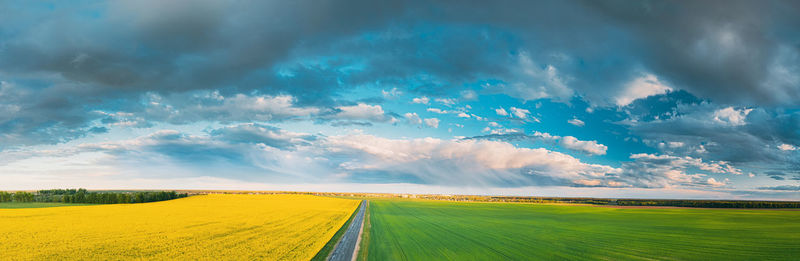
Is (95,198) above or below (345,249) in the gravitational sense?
below

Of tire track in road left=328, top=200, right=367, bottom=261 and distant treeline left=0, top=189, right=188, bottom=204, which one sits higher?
tire track in road left=328, top=200, right=367, bottom=261

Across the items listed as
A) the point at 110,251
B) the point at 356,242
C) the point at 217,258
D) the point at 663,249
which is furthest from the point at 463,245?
the point at 110,251

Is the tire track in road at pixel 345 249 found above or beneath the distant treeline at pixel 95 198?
above

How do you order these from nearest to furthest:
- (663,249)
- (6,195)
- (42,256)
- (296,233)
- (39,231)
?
(42,256)
(663,249)
(39,231)
(296,233)
(6,195)

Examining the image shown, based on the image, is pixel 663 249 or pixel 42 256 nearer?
pixel 42 256

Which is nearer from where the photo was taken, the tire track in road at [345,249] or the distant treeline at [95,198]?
the tire track in road at [345,249]

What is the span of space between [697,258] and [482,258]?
1408 centimetres

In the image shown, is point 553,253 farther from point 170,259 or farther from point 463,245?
point 170,259

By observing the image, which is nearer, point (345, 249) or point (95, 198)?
point (345, 249)

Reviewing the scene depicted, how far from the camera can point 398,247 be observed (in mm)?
25656

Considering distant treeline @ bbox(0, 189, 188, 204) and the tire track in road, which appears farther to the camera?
distant treeline @ bbox(0, 189, 188, 204)

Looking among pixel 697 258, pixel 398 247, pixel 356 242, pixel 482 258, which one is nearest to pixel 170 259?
pixel 356 242

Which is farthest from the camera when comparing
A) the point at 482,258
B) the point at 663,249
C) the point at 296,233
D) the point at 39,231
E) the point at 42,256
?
the point at 296,233

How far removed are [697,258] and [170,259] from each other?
3238cm
